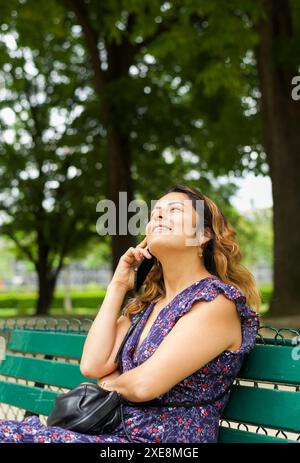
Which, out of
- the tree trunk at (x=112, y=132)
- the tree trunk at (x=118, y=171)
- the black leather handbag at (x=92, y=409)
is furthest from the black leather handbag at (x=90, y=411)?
the tree trunk at (x=118, y=171)

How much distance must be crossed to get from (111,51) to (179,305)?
13.4 metres

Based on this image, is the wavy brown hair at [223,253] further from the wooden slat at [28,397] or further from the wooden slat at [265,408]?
the wooden slat at [28,397]

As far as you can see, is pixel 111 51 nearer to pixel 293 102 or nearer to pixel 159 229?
pixel 293 102

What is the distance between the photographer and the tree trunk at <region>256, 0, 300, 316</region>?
12.8 meters

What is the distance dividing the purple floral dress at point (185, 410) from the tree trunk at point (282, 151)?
382 inches

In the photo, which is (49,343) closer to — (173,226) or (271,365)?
(173,226)

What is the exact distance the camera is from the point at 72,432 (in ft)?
9.89

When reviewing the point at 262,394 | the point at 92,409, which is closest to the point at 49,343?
the point at 92,409

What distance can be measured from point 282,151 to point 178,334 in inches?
403

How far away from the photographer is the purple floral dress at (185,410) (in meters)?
3.01

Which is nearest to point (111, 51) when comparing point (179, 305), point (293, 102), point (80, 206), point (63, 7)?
point (63, 7)

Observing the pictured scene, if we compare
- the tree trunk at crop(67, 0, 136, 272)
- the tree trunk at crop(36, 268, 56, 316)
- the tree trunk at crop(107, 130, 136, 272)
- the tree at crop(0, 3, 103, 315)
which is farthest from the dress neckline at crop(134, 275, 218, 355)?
the tree trunk at crop(36, 268, 56, 316)

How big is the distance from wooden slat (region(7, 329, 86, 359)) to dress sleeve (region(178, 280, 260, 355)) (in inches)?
41.8

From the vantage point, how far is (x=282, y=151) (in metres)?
13.0
